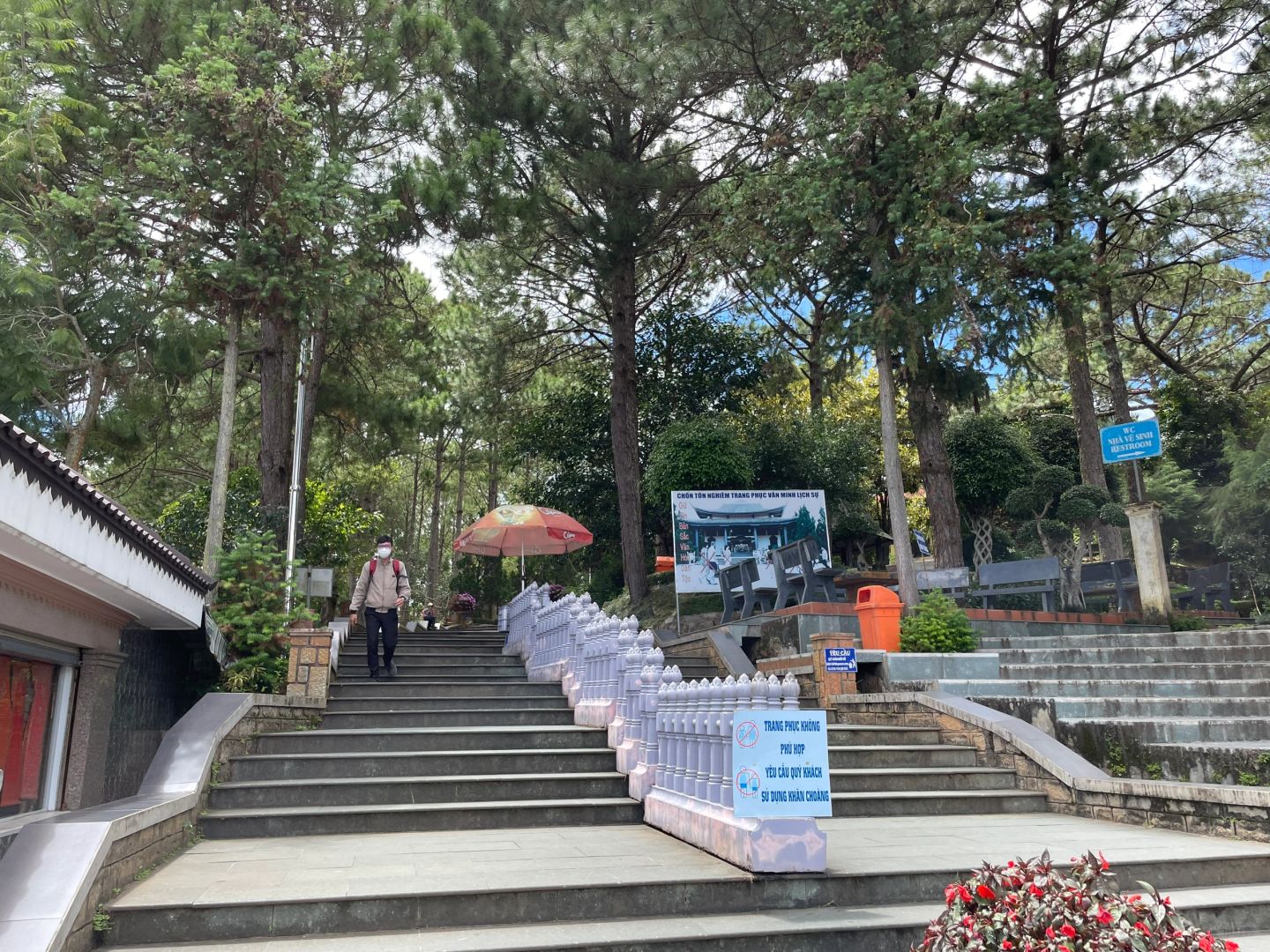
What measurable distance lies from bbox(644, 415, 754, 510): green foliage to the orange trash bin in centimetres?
594

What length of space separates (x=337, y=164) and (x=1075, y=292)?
32.6 ft

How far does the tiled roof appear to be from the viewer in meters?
3.72

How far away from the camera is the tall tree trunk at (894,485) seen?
12.0 m

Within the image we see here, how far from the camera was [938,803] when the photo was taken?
7055 millimetres

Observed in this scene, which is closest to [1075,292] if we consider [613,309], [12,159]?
[613,309]

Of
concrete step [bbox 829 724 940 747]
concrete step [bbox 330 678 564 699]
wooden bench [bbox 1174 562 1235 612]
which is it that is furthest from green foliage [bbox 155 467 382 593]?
wooden bench [bbox 1174 562 1235 612]

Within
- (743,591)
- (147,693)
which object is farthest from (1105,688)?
(147,693)

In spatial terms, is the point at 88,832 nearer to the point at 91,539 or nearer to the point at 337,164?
the point at 91,539

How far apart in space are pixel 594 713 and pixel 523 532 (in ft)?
23.8

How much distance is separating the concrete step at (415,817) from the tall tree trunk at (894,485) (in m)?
6.47

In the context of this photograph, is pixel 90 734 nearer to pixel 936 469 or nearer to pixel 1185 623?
pixel 936 469

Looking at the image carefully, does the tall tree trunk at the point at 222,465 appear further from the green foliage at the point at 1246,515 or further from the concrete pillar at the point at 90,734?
the green foliage at the point at 1246,515

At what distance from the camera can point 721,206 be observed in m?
14.7

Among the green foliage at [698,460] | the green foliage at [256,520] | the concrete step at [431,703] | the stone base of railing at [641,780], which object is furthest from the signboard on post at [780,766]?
the green foliage at [698,460]
